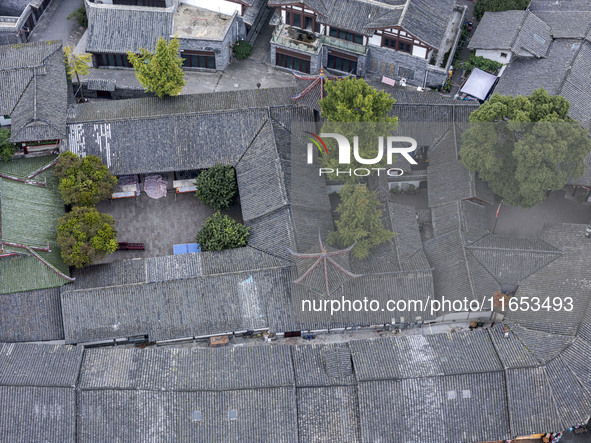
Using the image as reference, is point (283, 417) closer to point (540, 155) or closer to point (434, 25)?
point (540, 155)

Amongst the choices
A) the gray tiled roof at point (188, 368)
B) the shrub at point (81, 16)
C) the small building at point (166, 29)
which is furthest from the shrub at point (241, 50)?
the gray tiled roof at point (188, 368)

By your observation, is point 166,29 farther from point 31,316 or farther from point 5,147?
point 31,316

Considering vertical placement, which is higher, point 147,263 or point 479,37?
point 479,37

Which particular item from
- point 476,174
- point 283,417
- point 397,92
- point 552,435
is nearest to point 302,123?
point 397,92

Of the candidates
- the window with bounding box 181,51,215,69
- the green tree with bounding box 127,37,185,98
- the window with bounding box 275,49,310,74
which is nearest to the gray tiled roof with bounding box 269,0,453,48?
the window with bounding box 275,49,310,74

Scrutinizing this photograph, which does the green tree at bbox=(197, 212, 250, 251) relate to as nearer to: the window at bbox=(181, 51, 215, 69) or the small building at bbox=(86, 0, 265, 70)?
the window at bbox=(181, 51, 215, 69)

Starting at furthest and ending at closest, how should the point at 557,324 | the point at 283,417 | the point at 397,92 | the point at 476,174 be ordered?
the point at 397,92 < the point at 476,174 < the point at 557,324 < the point at 283,417
